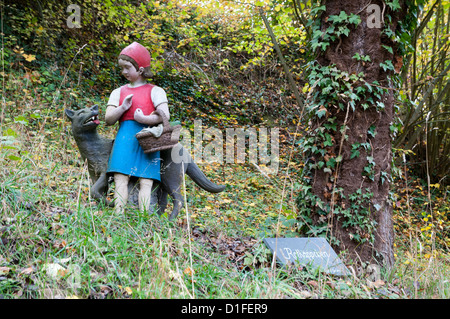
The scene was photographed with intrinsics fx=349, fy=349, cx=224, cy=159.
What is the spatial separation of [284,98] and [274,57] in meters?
1.83

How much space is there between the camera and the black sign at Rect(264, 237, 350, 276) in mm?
2775

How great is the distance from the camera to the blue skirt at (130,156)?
3.31m

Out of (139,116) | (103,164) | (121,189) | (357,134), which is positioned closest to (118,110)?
(139,116)

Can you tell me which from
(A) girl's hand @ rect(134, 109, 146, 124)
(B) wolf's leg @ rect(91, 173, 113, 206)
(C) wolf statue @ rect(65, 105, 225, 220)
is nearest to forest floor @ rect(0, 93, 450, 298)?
(B) wolf's leg @ rect(91, 173, 113, 206)

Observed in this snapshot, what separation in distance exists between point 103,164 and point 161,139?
0.67 metres

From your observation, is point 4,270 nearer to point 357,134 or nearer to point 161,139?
point 161,139

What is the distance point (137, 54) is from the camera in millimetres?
3402

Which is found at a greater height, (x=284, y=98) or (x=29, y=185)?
(x=284, y=98)

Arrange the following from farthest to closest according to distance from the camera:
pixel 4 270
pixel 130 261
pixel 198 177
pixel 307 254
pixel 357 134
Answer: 1. pixel 198 177
2. pixel 357 134
3. pixel 307 254
4. pixel 130 261
5. pixel 4 270

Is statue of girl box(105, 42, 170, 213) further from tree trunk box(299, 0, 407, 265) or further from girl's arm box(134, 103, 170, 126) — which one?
tree trunk box(299, 0, 407, 265)

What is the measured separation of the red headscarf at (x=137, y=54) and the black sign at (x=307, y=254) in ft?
6.79

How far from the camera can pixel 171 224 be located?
3273mm
